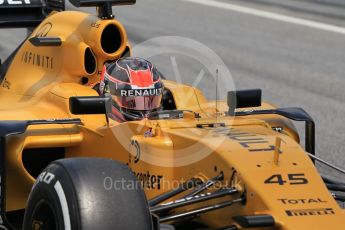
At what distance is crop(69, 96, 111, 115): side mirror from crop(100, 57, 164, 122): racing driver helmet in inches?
15.3

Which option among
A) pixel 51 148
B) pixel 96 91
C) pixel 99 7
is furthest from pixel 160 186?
pixel 99 7

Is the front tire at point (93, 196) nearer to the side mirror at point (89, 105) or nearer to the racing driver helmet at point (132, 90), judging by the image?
the side mirror at point (89, 105)

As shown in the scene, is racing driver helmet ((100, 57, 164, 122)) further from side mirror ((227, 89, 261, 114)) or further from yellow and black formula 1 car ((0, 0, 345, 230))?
side mirror ((227, 89, 261, 114))

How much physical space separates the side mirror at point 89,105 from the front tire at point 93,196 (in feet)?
3.31

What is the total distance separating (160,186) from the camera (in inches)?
253

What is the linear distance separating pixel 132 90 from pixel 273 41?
10.2 metres

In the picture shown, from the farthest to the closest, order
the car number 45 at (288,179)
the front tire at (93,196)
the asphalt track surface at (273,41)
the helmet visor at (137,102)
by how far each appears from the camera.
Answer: the asphalt track surface at (273,41)
the helmet visor at (137,102)
the car number 45 at (288,179)
the front tire at (93,196)

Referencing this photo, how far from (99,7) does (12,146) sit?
2.01m

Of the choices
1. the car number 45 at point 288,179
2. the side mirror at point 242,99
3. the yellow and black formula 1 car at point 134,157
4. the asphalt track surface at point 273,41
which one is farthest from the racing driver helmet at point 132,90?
the asphalt track surface at point 273,41

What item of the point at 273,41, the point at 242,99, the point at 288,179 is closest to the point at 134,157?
the point at 242,99

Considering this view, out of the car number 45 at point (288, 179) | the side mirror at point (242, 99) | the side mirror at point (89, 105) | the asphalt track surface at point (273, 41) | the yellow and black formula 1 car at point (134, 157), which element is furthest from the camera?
the asphalt track surface at point (273, 41)

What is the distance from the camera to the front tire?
17.6ft

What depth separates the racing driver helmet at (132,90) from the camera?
7277 millimetres

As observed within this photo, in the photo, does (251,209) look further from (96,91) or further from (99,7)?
(99,7)
